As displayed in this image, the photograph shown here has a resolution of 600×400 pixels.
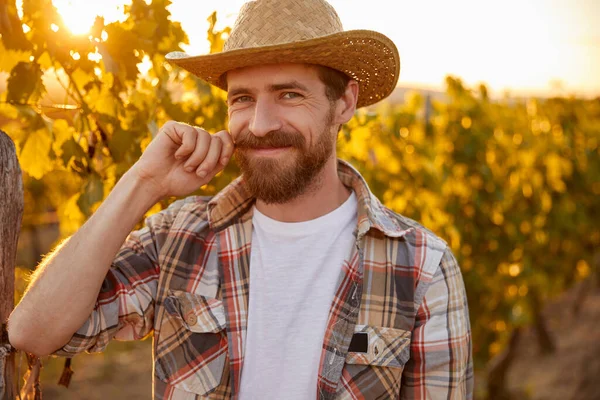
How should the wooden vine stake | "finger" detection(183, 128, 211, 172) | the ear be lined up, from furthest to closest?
1. the ear
2. "finger" detection(183, 128, 211, 172)
3. the wooden vine stake

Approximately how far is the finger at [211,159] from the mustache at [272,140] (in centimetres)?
11

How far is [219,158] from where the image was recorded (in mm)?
2092

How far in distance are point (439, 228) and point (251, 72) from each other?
3536 mm

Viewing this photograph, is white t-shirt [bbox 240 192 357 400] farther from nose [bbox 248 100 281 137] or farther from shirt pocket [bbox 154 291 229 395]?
nose [bbox 248 100 281 137]

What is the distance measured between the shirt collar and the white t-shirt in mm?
69

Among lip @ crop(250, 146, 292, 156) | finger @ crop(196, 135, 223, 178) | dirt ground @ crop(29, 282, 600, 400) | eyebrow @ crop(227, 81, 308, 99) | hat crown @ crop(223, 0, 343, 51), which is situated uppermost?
hat crown @ crop(223, 0, 343, 51)

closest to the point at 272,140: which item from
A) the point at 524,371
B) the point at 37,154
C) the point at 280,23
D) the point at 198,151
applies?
the point at 198,151

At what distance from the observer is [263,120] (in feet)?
6.73

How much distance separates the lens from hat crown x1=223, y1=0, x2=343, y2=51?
2.06 metres

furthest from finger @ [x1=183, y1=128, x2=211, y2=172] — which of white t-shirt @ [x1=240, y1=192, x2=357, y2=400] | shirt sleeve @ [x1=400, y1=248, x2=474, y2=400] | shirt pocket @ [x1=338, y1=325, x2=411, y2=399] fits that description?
shirt sleeve @ [x1=400, y1=248, x2=474, y2=400]

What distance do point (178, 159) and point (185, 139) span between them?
95mm

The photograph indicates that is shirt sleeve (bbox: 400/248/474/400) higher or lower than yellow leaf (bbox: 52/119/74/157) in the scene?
lower

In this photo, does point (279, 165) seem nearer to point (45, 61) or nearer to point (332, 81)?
point (332, 81)

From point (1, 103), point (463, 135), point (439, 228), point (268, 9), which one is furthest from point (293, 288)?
point (463, 135)
